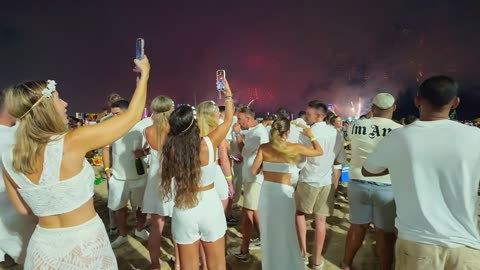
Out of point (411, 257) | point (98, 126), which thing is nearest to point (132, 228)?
point (98, 126)

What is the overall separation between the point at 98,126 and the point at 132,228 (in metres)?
4.44

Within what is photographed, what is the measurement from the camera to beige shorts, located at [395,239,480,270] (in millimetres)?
1835

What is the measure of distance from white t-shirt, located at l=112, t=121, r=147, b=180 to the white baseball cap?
10.5 feet

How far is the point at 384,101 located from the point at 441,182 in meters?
1.68

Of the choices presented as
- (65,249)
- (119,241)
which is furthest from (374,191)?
(119,241)

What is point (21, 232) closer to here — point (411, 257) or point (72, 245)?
point (72, 245)

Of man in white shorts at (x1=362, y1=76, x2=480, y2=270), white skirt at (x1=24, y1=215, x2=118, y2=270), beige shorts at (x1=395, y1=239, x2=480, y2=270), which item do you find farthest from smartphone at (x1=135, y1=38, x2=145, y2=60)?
beige shorts at (x1=395, y1=239, x2=480, y2=270)

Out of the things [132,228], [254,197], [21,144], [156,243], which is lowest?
[132,228]

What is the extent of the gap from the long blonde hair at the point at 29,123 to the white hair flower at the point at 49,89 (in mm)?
22

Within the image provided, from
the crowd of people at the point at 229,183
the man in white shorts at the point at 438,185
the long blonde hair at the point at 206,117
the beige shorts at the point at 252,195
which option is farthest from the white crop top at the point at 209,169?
the man in white shorts at the point at 438,185

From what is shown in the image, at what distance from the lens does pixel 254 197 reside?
4227 mm

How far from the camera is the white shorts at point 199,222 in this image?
2.73 metres

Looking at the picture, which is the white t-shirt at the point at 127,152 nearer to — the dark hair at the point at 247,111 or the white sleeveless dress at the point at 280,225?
the dark hair at the point at 247,111

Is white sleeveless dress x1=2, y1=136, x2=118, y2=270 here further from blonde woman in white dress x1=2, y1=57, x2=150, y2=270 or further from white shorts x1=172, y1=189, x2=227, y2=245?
white shorts x1=172, y1=189, x2=227, y2=245
